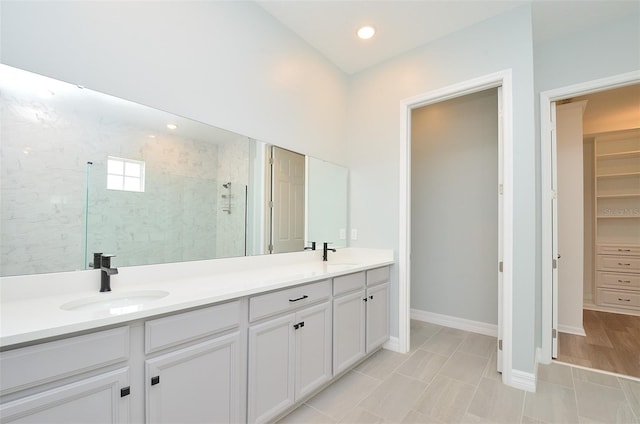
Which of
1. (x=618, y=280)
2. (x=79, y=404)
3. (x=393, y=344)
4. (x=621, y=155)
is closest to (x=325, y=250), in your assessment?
(x=393, y=344)

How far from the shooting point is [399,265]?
275cm

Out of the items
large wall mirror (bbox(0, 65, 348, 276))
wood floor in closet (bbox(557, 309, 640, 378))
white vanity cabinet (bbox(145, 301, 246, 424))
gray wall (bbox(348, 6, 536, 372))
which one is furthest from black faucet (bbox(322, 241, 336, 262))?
wood floor in closet (bbox(557, 309, 640, 378))

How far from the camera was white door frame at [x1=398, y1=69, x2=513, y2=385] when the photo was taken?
7.25 ft

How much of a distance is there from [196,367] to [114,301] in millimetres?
531

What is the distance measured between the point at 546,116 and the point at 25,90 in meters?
3.72

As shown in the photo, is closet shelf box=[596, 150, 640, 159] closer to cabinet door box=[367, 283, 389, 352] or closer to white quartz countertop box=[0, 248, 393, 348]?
cabinet door box=[367, 283, 389, 352]

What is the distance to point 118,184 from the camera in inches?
59.7

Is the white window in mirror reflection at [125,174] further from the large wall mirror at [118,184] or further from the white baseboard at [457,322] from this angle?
the white baseboard at [457,322]

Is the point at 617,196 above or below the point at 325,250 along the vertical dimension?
above

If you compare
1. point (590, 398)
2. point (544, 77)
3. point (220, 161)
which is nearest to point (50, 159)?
point (220, 161)

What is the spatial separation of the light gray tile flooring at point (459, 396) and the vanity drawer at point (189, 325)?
0.88m

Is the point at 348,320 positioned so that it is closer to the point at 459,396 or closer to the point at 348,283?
the point at 348,283

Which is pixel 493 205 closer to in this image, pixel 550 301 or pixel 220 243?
pixel 550 301

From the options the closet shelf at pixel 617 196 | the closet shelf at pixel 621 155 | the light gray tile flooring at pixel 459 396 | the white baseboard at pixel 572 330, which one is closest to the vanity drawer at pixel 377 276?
the light gray tile flooring at pixel 459 396
